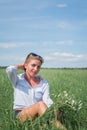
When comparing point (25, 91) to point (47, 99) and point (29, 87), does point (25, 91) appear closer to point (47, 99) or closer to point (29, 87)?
point (29, 87)

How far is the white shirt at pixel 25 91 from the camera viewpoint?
6.04m

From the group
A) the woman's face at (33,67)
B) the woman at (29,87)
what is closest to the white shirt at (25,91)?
the woman at (29,87)

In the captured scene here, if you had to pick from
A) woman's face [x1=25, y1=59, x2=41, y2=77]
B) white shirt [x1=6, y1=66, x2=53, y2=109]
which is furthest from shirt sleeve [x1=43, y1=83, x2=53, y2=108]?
woman's face [x1=25, y1=59, x2=41, y2=77]

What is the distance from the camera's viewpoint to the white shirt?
19.8 ft

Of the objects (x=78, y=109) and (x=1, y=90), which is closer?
(x=78, y=109)

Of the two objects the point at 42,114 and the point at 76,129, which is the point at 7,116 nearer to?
the point at 42,114

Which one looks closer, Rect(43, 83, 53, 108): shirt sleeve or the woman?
Rect(43, 83, 53, 108): shirt sleeve

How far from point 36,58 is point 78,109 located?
0.94m

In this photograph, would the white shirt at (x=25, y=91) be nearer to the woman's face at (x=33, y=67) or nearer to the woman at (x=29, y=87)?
the woman at (x=29, y=87)

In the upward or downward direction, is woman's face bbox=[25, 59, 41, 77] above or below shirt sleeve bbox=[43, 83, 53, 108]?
above

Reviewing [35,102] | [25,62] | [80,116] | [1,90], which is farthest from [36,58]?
[1,90]

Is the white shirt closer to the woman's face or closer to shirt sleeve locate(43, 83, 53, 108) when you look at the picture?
shirt sleeve locate(43, 83, 53, 108)

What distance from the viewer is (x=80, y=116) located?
21.1ft

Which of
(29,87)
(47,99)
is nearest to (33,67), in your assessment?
(29,87)
